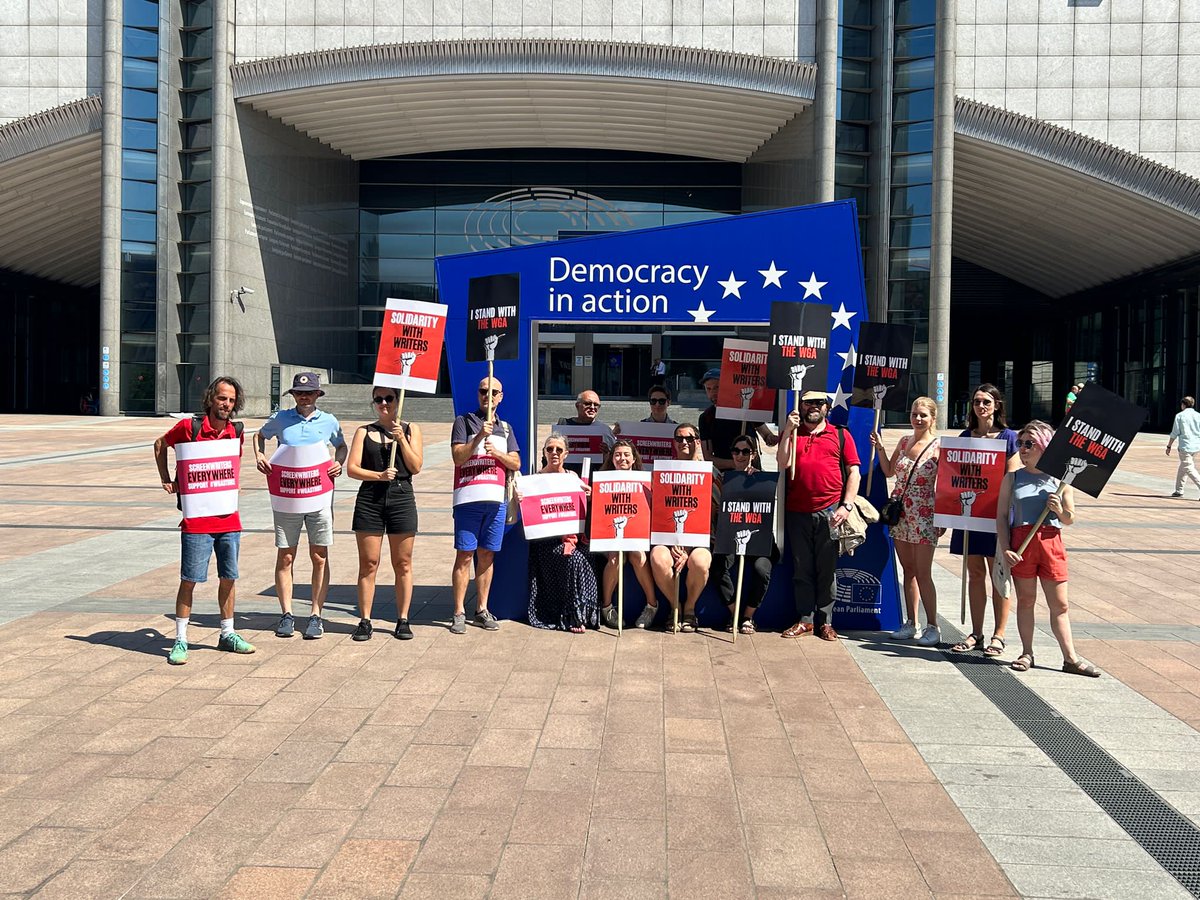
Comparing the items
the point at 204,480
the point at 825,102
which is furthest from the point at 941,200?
the point at 204,480

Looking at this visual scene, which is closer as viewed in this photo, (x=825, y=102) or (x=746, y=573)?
(x=746, y=573)

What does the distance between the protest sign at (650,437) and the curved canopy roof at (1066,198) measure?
30.3 meters

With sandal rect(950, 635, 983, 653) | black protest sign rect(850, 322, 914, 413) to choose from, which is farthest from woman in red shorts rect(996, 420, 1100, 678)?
black protest sign rect(850, 322, 914, 413)

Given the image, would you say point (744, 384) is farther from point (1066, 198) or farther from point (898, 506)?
point (1066, 198)

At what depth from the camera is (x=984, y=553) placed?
6.86m

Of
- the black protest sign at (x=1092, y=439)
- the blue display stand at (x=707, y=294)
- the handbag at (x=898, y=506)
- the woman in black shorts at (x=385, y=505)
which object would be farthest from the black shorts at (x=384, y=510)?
the black protest sign at (x=1092, y=439)

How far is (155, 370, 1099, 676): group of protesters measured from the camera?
6395 mm

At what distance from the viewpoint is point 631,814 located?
4.13 metres

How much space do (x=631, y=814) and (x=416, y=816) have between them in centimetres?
85

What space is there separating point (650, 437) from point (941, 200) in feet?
96.4

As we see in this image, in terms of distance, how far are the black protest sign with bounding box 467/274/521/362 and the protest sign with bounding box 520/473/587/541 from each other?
921mm

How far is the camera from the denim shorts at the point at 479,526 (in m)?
7.27

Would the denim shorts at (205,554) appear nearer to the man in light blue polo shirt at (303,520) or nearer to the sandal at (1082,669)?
the man in light blue polo shirt at (303,520)

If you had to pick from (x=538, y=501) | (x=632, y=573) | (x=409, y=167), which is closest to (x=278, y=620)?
(x=538, y=501)
